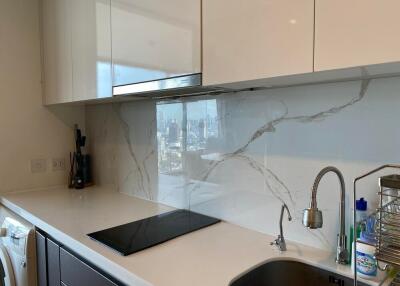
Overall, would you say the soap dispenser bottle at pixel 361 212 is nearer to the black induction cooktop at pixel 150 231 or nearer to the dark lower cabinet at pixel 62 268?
the black induction cooktop at pixel 150 231

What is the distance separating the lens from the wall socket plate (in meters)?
2.26

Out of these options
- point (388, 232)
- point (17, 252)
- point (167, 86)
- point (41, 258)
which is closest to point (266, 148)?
point (167, 86)

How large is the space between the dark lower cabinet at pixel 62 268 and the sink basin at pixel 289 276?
1.52 ft

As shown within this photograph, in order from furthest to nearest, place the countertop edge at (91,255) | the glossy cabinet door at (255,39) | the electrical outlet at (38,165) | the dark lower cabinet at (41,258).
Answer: the electrical outlet at (38,165) → the dark lower cabinet at (41,258) → the countertop edge at (91,255) → the glossy cabinet door at (255,39)

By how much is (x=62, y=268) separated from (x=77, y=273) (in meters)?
0.17

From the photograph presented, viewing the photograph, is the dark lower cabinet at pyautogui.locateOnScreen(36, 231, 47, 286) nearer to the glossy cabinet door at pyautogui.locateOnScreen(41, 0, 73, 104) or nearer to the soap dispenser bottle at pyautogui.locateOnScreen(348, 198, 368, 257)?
the glossy cabinet door at pyautogui.locateOnScreen(41, 0, 73, 104)

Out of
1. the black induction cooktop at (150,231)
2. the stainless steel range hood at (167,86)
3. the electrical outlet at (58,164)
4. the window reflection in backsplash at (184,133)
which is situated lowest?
the black induction cooktop at (150,231)

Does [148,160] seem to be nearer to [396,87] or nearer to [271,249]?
[271,249]

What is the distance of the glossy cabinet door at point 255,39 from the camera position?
0.86m

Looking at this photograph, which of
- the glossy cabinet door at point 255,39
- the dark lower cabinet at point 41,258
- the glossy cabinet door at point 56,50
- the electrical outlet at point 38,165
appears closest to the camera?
the glossy cabinet door at point 255,39

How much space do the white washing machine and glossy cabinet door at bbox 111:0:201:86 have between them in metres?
0.93

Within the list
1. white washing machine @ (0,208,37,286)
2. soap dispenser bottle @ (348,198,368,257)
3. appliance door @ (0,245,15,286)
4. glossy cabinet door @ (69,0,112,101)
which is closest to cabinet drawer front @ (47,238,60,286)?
white washing machine @ (0,208,37,286)

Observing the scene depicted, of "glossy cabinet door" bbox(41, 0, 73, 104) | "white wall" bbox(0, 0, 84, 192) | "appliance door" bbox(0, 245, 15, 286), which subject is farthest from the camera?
"white wall" bbox(0, 0, 84, 192)

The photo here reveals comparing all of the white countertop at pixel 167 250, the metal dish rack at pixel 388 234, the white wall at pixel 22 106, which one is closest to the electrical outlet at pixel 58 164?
the white wall at pixel 22 106
